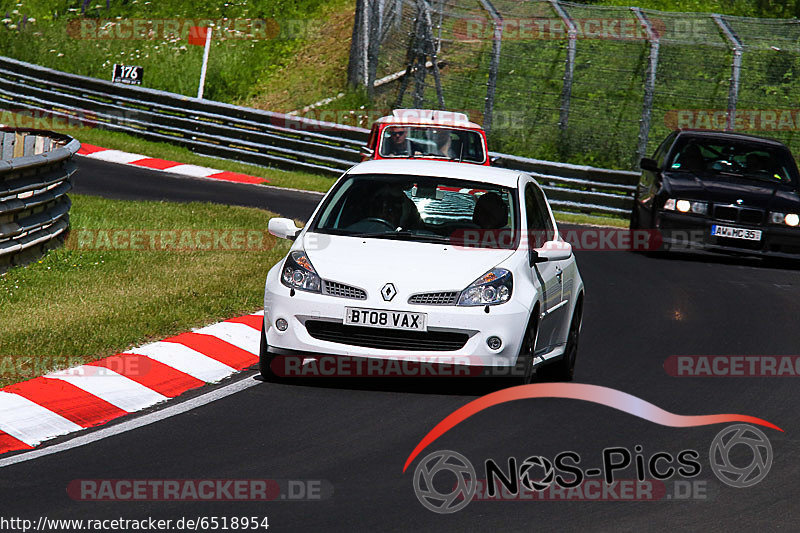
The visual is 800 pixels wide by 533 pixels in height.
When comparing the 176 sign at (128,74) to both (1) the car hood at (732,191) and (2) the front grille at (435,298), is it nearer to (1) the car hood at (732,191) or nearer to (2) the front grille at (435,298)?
(1) the car hood at (732,191)

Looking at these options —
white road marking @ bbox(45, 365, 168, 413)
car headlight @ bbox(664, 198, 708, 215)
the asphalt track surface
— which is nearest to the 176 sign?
car headlight @ bbox(664, 198, 708, 215)

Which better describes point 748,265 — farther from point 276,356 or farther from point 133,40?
point 133,40

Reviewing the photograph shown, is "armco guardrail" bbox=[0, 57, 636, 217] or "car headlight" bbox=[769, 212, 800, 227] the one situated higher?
"car headlight" bbox=[769, 212, 800, 227]

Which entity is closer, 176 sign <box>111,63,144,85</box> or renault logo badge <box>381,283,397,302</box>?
renault logo badge <box>381,283,397,302</box>

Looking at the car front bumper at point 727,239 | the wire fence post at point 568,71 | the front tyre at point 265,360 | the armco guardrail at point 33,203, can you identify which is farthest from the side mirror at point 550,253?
the wire fence post at point 568,71

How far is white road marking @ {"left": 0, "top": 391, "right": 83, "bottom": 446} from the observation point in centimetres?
709

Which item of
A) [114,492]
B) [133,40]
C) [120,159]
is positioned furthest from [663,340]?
[133,40]

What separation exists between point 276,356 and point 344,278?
833 mm

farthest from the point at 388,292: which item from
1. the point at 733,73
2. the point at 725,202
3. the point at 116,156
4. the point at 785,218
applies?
the point at 116,156

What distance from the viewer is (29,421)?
24.1 feet

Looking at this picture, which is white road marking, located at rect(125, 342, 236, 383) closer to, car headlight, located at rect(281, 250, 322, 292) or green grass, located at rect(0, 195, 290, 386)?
green grass, located at rect(0, 195, 290, 386)

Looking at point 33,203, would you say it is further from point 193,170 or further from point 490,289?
point 193,170

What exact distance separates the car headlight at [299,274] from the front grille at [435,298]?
654 mm

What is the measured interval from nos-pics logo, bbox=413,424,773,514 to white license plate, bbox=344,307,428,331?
122 centimetres
